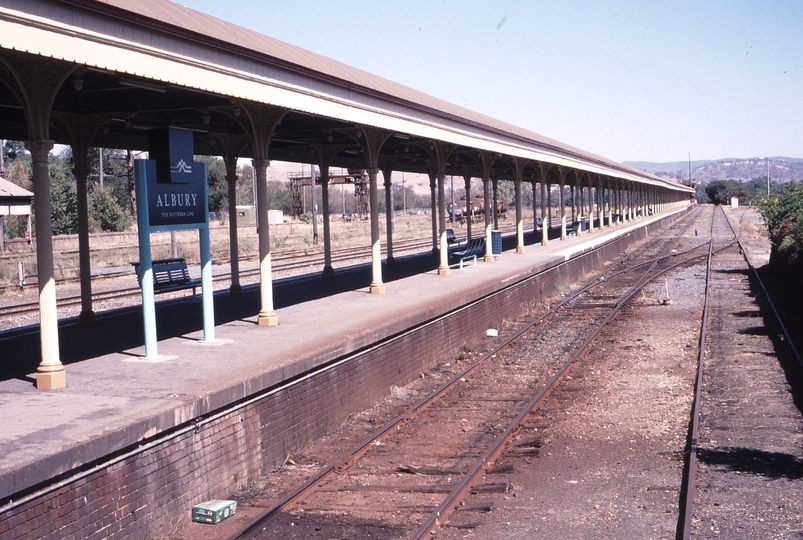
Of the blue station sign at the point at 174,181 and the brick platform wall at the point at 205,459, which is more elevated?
the blue station sign at the point at 174,181

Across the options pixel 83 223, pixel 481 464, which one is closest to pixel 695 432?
pixel 481 464

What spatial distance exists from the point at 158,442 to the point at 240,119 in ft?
17.6

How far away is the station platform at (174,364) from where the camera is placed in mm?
5266

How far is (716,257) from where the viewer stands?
32844 mm

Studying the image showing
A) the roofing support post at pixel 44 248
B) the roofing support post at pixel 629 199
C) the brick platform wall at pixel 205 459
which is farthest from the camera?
the roofing support post at pixel 629 199

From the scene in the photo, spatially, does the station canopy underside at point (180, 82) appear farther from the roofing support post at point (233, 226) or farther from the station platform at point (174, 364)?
the station platform at point (174, 364)

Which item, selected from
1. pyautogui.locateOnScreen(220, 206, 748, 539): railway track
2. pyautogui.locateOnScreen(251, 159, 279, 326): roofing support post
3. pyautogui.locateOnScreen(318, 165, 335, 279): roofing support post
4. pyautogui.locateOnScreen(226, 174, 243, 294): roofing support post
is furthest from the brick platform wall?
pyautogui.locateOnScreen(318, 165, 335, 279): roofing support post

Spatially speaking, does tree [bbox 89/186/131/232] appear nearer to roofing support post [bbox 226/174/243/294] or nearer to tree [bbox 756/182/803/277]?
roofing support post [bbox 226/174/243/294]

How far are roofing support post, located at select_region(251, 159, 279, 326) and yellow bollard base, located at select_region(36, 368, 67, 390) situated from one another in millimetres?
3390

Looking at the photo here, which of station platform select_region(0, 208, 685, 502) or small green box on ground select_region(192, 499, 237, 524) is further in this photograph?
small green box on ground select_region(192, 499, 237, 524)

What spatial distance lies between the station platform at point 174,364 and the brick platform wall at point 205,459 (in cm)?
15

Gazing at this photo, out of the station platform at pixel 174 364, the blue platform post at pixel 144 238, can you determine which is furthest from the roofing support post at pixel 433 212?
the blue platform post at pixel 144 238

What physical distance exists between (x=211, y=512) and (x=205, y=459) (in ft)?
1.65

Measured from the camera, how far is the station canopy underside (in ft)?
19.5
